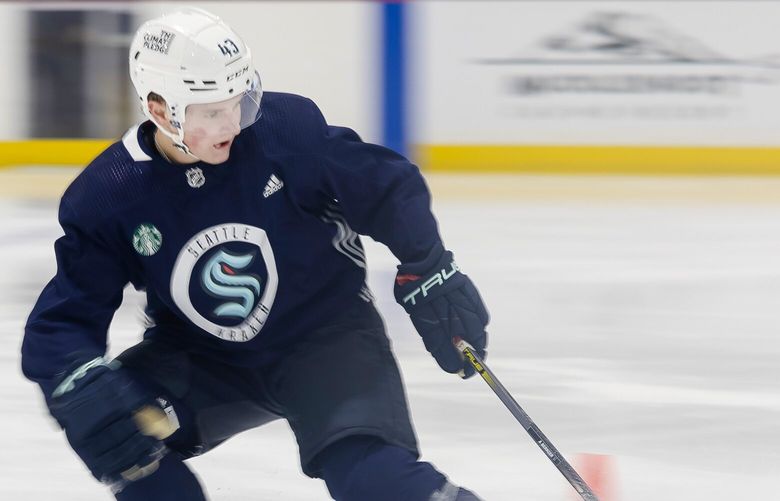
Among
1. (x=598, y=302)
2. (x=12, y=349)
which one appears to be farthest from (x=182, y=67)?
(x=598, y=302)

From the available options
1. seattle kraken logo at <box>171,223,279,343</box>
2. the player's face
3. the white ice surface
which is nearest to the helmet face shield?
the player's face

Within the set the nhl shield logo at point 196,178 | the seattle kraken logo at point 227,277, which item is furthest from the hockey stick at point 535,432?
the nhl shield logo at point 196,178

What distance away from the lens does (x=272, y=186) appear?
174 cm

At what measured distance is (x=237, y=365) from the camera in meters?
1.83

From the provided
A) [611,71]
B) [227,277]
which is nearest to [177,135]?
[227,277]

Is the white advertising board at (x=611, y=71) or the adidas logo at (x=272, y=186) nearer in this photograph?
the adidas logo at (x=272, y=186)

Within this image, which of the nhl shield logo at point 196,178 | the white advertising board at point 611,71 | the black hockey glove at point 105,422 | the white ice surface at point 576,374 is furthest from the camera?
the white advertising board at point 611,71

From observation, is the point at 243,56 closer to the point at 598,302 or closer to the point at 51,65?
the point at 598,302

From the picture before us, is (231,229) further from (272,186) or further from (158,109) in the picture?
(158,109)

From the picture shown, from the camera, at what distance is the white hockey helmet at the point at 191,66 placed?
5.46 feet

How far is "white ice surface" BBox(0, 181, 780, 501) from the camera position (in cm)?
234

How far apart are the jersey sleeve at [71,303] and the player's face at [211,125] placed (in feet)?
0.60

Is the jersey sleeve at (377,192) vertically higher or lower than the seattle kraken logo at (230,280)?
higher

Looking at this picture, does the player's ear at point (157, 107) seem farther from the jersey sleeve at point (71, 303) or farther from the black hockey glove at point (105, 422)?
the black hockey glove at point (105, 422)
